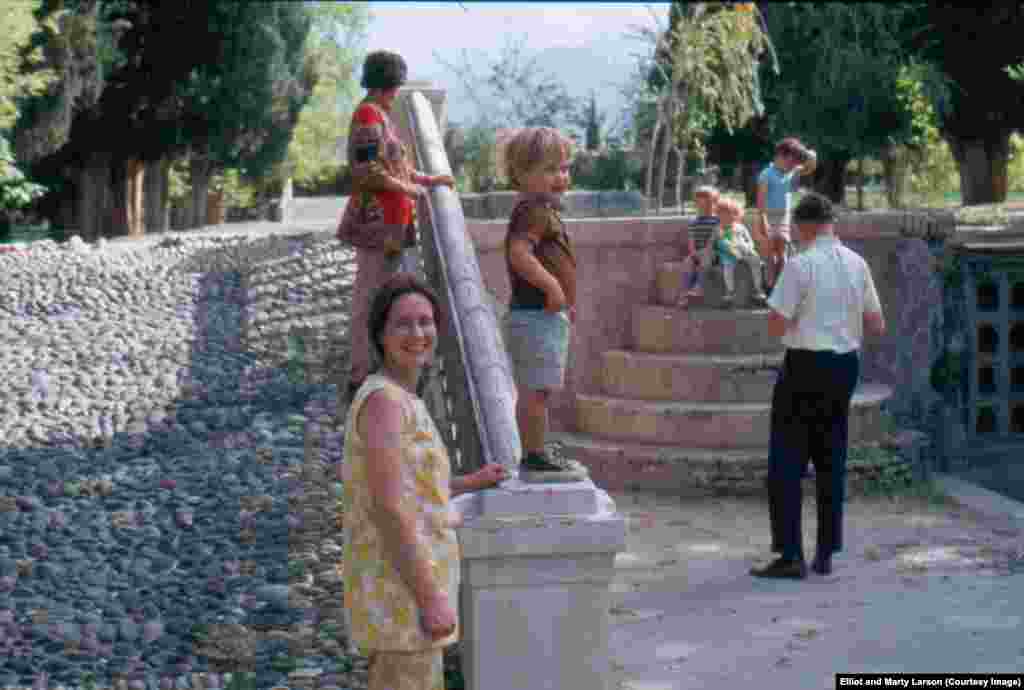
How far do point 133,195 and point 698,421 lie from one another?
23510 mm

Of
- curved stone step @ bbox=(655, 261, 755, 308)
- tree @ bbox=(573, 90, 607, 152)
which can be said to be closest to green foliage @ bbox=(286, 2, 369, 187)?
tree @ bbox=(573, 90, 607, 152)

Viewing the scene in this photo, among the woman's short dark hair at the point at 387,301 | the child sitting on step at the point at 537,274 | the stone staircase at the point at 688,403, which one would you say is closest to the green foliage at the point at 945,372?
the stone staircase at the point at 688,403

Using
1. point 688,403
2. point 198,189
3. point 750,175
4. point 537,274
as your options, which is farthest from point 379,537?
point 198,189

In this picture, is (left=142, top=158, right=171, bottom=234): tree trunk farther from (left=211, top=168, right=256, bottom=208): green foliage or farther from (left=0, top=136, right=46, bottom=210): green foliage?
(left=0, top=136, right=46, bottom=210): green foliage

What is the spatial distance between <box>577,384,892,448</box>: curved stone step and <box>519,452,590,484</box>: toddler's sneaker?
5093 mm

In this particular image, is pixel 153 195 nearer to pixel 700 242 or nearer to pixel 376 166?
pixel 700 242

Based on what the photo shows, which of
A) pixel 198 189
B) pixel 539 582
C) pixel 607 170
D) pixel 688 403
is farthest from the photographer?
pixel 198 189

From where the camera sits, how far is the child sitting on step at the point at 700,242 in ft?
Result: 35.4

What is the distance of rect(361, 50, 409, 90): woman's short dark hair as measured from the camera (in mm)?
8312

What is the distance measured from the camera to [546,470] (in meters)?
4.85

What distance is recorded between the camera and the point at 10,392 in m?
10.6

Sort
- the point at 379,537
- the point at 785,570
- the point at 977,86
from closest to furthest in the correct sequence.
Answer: the point at 379,537, the point at 785,570, the point at 977,86

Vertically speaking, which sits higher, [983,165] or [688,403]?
[983,165]

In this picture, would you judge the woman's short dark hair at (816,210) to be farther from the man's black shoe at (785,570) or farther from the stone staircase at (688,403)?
the stone staircase at (688,403)
